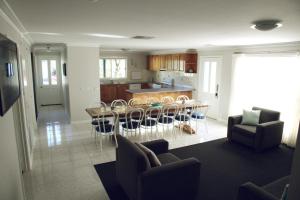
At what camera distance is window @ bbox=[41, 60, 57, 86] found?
8969 millimetres

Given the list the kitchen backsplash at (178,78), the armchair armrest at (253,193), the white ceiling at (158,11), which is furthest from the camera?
the kitchen backsplash at (178,78)

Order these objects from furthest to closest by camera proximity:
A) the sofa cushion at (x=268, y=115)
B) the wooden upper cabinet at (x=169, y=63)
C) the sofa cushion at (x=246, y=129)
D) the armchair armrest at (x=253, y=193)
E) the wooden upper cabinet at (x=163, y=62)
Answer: the wooden upper cabinet at (x=163, y=62) → the wooden upper cabinet at (x=169, y=63) → the sofa cushion at (x=268, y=115) → the sofa cushion at (x=246, y=129) → the armchair armrest at (x=253, y=193)

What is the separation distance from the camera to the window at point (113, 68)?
962 cm

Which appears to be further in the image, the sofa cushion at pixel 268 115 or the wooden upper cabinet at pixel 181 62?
the wooden upper cabinet at pixel 181 62

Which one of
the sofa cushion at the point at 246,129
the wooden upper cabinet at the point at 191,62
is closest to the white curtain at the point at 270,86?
the sofa cushion at the point at 246,129

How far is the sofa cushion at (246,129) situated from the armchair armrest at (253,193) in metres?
2.38

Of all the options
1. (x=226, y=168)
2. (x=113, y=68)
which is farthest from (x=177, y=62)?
(x=226, y=168)

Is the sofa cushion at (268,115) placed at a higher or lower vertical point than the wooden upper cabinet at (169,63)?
lower

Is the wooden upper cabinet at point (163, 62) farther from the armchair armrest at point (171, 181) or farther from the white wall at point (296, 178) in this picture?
the white wall at point (296, 178)

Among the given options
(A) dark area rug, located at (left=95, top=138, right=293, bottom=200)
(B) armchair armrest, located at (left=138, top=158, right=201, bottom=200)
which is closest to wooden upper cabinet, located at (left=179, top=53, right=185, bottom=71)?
(A) dark area rug, located at (left=95, top=138, right=293, bottom=200)

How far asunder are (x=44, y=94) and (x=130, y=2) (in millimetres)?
8481

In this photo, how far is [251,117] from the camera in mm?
4777

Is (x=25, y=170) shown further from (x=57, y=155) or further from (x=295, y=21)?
(x=295, y=21)

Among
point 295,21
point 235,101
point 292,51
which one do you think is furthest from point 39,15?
point 235,101
